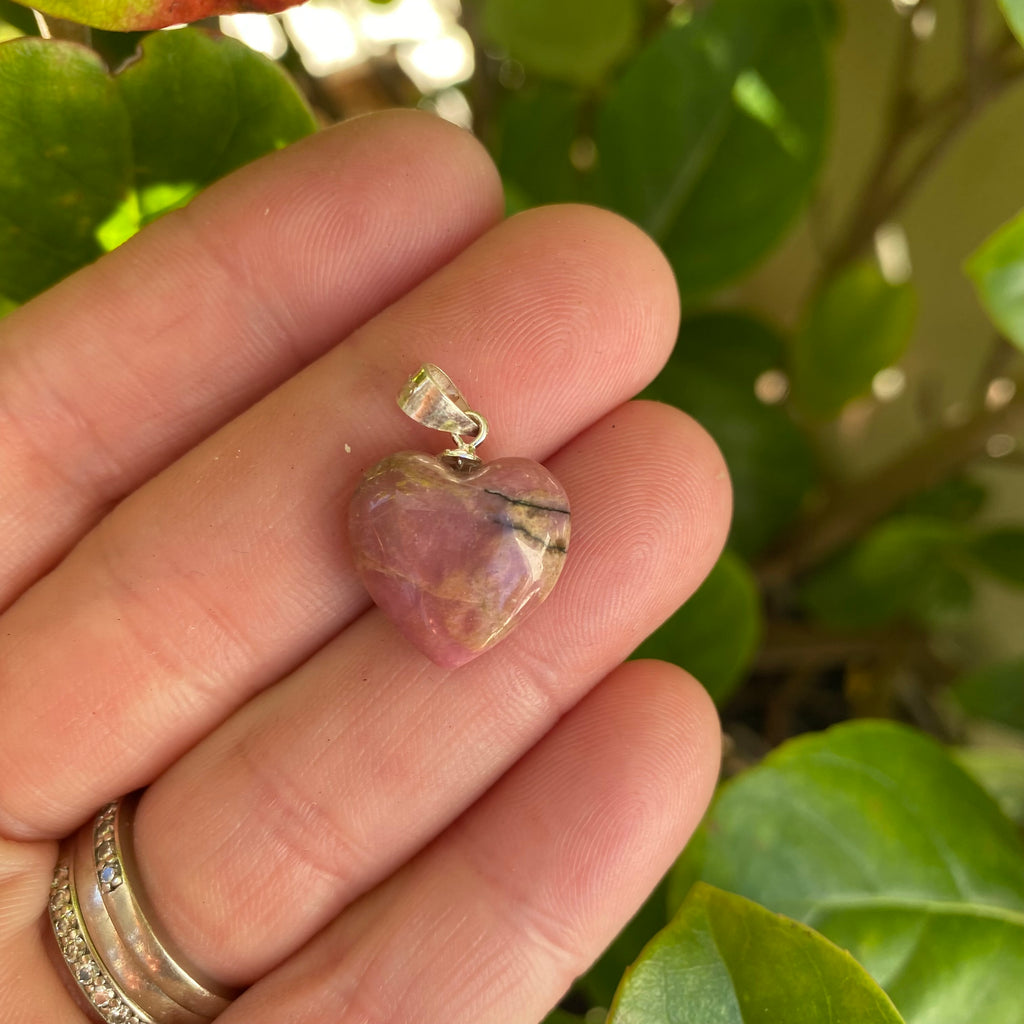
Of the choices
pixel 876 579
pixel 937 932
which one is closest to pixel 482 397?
pixel 937 932

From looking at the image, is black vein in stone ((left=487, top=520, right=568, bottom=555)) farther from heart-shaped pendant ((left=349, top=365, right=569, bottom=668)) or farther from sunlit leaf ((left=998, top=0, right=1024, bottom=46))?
sunlit leaf ((left=998, top=0, right=1024, bottom=46))

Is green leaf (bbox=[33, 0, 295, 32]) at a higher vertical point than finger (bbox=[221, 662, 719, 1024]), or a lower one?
higher

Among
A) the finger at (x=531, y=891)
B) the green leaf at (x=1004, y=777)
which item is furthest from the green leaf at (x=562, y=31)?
the green leaf at (x=1004, y=777)

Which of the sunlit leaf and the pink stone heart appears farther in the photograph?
the pink stone heart

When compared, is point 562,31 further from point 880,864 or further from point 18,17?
point 880,864

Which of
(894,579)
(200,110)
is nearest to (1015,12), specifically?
(200,110)

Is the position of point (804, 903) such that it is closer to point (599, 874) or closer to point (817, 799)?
point (817, 799)

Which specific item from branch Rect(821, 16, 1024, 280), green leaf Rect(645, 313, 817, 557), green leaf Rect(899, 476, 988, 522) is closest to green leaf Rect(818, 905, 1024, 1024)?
green leaf Rect(645, 313, 817, 557)

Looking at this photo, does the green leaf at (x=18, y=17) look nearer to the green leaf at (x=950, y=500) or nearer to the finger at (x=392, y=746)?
the finger at (x=392, y=746)
